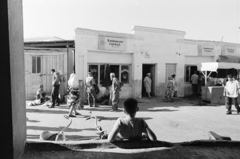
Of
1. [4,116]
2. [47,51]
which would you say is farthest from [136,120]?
[47,51]

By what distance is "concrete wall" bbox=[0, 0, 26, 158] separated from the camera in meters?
1.97

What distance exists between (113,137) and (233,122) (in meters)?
6.63

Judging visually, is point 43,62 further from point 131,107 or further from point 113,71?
point 131,107

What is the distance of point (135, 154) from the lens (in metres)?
2.47

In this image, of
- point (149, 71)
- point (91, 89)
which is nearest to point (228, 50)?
point (149, 71)

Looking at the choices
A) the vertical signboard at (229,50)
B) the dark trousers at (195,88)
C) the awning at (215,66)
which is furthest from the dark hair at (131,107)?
the vertical signboard at (229,50)

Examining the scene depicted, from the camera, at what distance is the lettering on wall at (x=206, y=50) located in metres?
15.8

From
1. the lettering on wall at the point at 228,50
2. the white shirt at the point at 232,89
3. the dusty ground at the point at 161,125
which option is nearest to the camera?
the dusty ground at the point at 161,125

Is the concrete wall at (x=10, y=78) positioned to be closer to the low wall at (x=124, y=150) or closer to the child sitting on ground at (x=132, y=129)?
the low wall at (x=124, y=150)

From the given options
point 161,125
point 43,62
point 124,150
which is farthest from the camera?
point 43,62

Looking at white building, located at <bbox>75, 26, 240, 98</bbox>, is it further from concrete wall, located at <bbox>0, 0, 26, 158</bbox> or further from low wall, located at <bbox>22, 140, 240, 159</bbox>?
concrete wall, located at <bbox>0, 0, 26, 158</bbox>

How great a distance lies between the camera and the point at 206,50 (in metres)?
16.0

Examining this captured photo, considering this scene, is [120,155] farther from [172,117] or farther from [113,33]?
[113,33]

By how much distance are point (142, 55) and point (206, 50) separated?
219 inches
